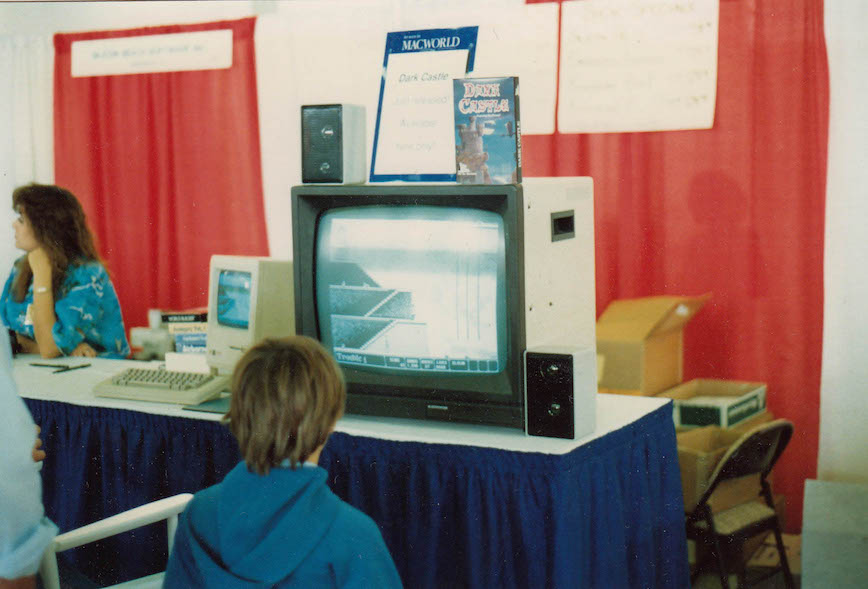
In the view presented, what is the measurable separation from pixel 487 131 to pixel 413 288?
390mm

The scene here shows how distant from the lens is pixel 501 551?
6.88 ft

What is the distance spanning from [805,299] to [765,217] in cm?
33

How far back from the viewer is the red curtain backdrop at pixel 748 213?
137 inches

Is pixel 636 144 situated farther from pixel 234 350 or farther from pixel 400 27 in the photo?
pixel 234 350

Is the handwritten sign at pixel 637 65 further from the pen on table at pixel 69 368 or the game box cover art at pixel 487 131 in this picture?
the pen on table at pixel 69 368

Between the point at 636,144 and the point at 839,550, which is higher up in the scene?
the point at 636,144

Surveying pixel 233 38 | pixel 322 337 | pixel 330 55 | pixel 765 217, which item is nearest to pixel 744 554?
pixel 765 217

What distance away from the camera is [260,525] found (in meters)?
1.46

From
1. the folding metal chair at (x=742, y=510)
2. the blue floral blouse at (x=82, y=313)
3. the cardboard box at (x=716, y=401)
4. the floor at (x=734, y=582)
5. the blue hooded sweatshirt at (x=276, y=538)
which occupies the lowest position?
the floor at (x=734, y=582)

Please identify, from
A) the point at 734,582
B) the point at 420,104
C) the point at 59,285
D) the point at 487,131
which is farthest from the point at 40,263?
the point at 734,582

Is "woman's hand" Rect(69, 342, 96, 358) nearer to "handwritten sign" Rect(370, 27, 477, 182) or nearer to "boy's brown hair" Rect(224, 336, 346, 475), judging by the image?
"handwritten sign" Rect(370, 27, 477, 182)

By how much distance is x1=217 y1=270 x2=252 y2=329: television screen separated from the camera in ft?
8.83

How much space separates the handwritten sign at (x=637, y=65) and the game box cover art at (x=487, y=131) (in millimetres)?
1658

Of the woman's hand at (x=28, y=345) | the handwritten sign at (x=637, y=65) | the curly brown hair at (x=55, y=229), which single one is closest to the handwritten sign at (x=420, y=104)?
the handwritten sign at (x=637, y=65)
